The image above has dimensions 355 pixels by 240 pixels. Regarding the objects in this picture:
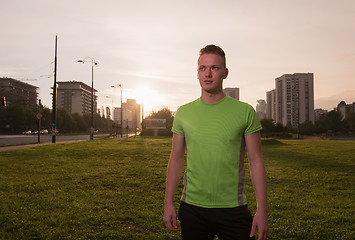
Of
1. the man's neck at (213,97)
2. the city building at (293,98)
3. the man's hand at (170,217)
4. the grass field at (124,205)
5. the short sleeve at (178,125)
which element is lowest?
the grass field at (124,205)

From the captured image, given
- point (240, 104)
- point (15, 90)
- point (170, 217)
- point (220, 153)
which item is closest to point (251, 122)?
point (240, 104)

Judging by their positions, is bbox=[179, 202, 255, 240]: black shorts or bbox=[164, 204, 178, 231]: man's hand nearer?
bbox=[179, 202, 255, 240]: black shorts

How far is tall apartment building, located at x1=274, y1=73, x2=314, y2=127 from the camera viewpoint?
123750mm

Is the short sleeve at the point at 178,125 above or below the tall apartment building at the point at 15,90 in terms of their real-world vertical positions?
below

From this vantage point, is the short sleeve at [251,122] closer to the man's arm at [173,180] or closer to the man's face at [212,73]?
the man's face at [212,73]

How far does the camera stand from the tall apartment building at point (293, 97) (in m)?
124

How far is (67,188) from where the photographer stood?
9.09 m

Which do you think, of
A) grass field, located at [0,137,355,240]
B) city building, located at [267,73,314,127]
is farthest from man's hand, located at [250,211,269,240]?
city building, located at [267,73,314,127]

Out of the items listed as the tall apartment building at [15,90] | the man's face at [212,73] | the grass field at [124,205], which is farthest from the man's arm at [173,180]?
the tall apartment building at [15,90]

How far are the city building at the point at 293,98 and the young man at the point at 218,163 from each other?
123m

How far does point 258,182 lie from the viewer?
7.54ft

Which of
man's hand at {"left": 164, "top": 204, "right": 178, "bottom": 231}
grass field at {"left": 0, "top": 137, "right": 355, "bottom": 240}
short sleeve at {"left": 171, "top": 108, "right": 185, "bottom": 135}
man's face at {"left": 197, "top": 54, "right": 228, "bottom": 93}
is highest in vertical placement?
man's face at {"left": 197, "top": 54, "right": 228, "bottom": 93}

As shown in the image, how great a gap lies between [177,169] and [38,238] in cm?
389

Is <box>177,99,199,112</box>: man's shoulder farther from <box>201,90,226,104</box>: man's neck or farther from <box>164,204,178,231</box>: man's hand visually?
<box>164,204,178,231</box>: man's hand
